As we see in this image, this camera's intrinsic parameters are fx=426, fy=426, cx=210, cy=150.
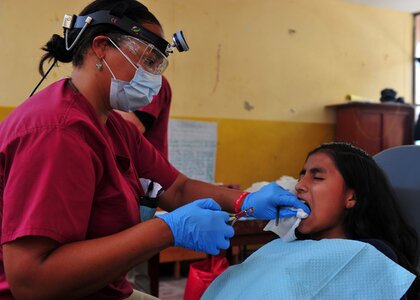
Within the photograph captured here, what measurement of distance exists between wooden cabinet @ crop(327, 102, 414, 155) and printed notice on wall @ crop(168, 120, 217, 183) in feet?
4.25

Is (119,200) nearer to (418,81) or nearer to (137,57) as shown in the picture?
(137,57)

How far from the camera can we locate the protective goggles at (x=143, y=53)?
1119 mm

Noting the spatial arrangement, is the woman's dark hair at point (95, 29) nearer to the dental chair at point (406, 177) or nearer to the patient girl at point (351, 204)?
the patient girl at point (351, 204)

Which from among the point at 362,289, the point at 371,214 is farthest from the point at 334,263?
the point at 371,214

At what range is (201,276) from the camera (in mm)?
1747

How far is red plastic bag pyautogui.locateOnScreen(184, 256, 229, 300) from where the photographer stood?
1.71 meters

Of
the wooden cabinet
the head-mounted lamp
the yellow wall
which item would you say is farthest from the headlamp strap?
the wooden cabinet

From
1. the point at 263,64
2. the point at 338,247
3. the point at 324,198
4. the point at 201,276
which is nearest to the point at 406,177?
the point at 324,198

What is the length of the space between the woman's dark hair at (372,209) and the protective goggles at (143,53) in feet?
2.15

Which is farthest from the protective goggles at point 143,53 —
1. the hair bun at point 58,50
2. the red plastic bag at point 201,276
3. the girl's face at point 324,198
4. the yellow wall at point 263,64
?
the yellow wall at point 263,64

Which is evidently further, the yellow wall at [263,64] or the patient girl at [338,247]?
the yellow wall at [263,64]

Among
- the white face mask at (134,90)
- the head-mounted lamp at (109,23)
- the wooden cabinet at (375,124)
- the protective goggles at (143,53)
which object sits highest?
the head-mounted lamp at (109,23)

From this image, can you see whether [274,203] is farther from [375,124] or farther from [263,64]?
[375,124]

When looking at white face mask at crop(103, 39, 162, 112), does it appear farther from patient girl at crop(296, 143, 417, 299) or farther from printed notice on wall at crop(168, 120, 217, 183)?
printed notice on wall at crop(168, 120, 217, 183)
